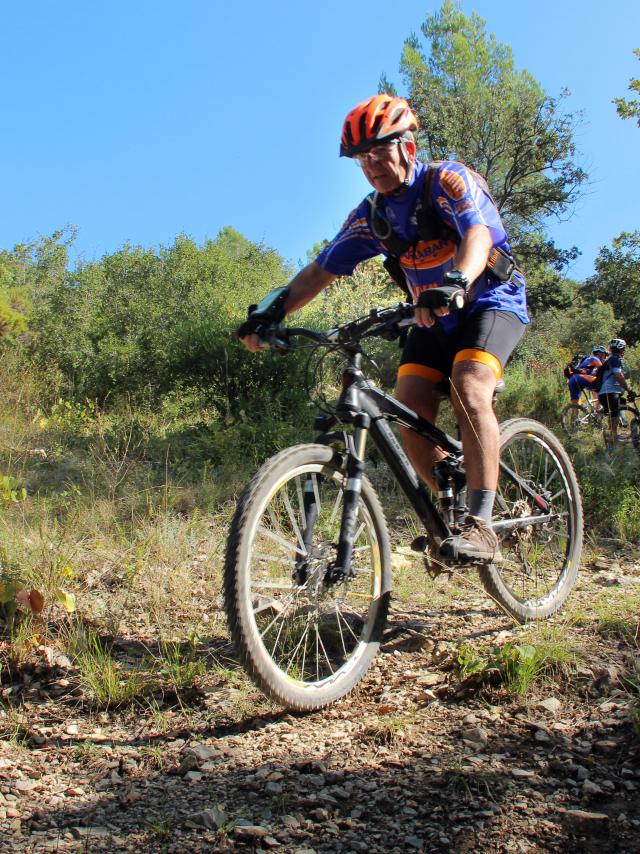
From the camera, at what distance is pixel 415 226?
130 inches

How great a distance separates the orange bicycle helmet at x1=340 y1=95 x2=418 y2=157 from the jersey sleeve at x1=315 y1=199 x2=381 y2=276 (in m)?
0.38

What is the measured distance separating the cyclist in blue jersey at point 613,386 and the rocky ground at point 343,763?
9633 mm

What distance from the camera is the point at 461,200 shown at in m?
3.14

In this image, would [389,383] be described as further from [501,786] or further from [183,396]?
[501,786]

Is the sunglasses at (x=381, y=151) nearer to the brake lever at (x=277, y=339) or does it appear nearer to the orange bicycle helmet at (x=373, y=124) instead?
the orange bicycle helmet at (x=373, y=124)

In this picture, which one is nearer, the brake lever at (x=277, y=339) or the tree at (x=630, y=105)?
the brake lever at (x=277, y=339)

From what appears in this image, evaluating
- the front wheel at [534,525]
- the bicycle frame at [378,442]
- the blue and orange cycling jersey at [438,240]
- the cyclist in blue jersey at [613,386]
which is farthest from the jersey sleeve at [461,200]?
the cyclist in blue jersey at [613,386]

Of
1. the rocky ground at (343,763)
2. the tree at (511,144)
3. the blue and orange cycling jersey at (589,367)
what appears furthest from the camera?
the tree at (511,144)

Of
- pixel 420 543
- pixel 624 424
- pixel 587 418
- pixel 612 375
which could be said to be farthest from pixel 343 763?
Result: pixel 624 424

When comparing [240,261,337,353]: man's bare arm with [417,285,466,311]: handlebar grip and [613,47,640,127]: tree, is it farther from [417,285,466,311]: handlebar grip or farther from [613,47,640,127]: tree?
[613,47,640,127]: tree

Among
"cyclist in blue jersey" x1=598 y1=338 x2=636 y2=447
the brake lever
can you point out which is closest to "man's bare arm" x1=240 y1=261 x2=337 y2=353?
the brake lever

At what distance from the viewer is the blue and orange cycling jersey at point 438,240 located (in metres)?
3.16

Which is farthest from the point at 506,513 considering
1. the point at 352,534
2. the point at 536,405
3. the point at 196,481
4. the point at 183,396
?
the point at 536,405

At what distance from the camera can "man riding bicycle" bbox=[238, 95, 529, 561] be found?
3.10 metres
